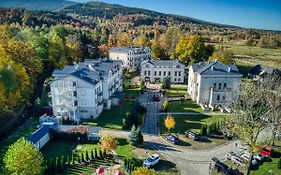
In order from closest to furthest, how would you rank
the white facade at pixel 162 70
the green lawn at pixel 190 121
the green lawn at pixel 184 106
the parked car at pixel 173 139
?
the parked car at pixel 173 139, the green lawn at pixel 190 121, the green lawn at pixel 184 106, the white facade at pixel 162 70

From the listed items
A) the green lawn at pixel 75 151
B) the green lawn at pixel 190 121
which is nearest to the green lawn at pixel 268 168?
the green lawn at pixel 190 121

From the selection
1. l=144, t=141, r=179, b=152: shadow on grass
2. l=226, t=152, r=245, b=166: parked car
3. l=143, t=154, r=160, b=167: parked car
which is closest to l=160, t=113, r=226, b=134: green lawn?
l=144, t=141, r=179, b=152: shadow on grass

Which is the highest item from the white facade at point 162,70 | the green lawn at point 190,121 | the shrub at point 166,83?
the white facade at point 162,70

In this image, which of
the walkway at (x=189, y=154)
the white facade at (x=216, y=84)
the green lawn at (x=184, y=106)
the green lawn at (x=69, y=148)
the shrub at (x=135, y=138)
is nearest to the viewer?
the walkway at (x=189, y=154)

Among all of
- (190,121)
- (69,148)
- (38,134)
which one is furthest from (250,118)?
(38,134)

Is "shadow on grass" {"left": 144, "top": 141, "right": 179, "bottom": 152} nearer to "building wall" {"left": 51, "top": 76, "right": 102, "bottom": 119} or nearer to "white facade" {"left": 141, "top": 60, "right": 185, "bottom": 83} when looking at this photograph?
"building wall" {"left": 51, "top": 76, "right": 102, "bottom": 119}

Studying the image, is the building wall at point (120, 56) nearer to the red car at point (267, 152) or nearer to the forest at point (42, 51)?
the forest at point (42, 51)

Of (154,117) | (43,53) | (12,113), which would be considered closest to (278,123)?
(154,117)

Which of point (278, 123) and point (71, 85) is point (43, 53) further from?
point (278, 123)
